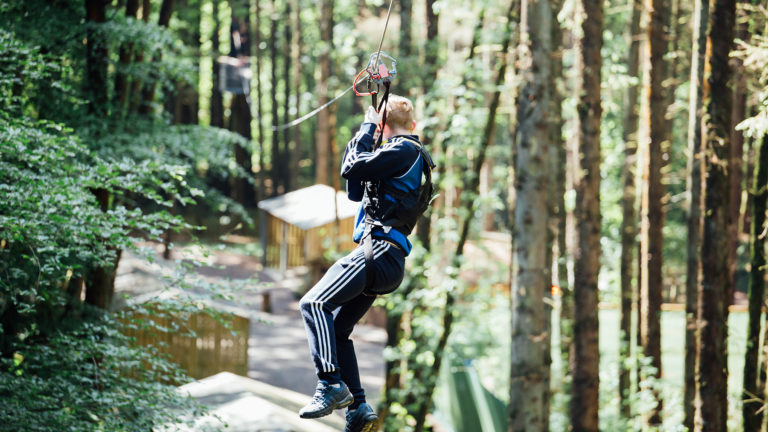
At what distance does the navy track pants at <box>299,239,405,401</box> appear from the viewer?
3.62m

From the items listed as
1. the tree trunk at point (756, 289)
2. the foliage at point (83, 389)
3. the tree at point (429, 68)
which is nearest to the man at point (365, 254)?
the foliage at point (83, 389)

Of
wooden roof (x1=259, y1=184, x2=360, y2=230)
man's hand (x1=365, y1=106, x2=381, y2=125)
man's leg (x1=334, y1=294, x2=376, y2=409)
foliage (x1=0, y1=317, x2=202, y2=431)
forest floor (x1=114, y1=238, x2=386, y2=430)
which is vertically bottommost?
forest floor (x1=114, y1=238, x2=386, y2=430)

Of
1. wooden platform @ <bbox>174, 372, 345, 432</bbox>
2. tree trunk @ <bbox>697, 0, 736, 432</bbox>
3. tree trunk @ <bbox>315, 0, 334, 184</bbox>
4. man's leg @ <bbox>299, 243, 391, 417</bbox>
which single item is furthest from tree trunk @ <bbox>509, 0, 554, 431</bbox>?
tree trunk @ <bbox>315, 0, 334, 184</bbox>

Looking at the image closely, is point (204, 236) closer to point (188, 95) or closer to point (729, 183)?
point (188, 95)

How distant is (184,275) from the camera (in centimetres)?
698

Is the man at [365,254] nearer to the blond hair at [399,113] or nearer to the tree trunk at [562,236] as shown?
the blond hair at [399,113]

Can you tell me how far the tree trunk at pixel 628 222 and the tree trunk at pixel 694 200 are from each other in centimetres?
226

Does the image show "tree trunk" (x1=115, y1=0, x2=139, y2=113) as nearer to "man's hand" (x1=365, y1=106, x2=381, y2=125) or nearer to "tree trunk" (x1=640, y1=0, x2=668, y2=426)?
"man's hand" (x1=365, y1=106, x2=381, y2=125)

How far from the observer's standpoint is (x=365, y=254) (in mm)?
3709

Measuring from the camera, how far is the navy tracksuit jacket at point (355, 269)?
362 centimetres

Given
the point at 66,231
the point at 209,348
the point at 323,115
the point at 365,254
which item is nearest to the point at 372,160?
the point at 365,254

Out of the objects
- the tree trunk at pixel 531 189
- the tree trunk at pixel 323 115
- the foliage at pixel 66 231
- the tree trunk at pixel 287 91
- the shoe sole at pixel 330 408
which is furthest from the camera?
the tree trunk at pixel 287 91

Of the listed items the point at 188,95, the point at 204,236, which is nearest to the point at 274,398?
the point at 204,236

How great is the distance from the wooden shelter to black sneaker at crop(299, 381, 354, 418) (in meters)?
17.5
